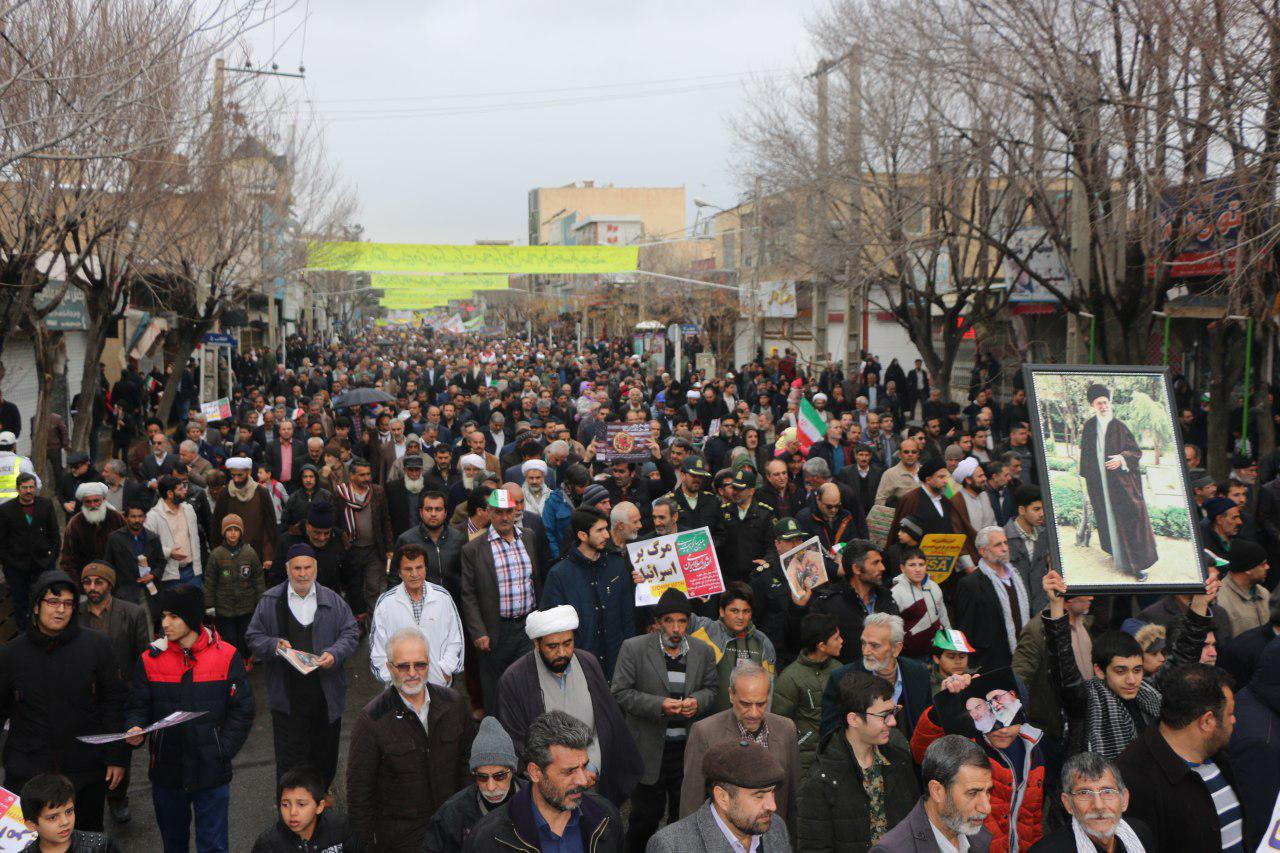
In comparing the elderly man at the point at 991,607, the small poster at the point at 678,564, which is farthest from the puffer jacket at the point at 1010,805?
the small poster at the point at 678,564

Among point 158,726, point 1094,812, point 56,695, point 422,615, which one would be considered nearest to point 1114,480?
point 1094,812

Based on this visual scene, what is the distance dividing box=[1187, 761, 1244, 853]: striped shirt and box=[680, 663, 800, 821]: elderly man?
1663 mm

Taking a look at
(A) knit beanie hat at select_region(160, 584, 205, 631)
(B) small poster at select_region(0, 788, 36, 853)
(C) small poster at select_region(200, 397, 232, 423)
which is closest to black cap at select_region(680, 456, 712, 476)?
(A) knit beanie hat at select_region(160, 584, 205, 631)

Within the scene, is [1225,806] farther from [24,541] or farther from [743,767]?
[24,541]

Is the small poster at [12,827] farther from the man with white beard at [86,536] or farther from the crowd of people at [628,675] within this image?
the man with white beard at [86,536]

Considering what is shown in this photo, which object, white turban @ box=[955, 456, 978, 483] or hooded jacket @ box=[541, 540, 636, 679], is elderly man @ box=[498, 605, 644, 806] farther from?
white turban @ box=[955, 456, 978, 483]

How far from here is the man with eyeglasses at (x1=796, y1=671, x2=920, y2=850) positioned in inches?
197

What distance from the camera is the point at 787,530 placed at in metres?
8.15

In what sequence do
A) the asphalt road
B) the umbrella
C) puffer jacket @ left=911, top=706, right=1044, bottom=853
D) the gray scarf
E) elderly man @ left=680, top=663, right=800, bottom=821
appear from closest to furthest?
puffer jacket @ left=911, top=706, right=1044, bottom=853
elderly man @ left=680, top=663, right=800, bottom=821
the gray scarf
the asphalt road
the umbrella

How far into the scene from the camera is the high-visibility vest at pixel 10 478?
10.5 metres

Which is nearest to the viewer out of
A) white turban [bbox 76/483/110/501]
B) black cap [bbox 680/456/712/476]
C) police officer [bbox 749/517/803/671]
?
police officer [bbox 749/517/803/671]

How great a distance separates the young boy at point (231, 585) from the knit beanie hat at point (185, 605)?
9.46 feet

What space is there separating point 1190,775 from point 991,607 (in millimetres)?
2443

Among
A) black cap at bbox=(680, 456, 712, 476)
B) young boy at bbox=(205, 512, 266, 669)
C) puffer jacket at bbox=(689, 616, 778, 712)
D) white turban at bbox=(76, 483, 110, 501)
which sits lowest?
young boy at bbox=(205, 512, 266, 669)
